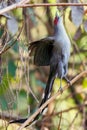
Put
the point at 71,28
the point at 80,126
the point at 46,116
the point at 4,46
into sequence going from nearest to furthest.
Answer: the point at 4,46, the point at 46,116, the point at 80,126, the point at 71,28

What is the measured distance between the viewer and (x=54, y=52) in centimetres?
183

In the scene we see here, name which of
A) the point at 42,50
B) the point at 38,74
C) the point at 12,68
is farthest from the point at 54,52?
the point at 38,74

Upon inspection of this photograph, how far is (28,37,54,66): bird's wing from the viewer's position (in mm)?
1681

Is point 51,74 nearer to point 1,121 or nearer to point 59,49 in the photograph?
point 59,49

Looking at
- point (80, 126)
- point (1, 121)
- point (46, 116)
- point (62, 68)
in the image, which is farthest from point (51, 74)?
point (80, 126)

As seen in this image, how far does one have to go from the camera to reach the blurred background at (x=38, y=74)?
1.86 metres

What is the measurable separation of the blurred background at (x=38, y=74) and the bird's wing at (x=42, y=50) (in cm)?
7

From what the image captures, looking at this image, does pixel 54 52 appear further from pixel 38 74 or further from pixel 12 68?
pixel 38 74

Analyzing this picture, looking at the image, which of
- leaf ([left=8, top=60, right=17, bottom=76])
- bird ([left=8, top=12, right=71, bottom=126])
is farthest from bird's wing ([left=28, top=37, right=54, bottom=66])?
leaf ([left=8, top=60, right=17, bottom=76])

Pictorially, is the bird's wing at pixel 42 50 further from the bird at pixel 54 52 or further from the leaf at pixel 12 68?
the leaf at pixel 12 68

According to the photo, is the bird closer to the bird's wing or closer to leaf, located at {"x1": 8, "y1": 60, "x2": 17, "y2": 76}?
the bird's wing

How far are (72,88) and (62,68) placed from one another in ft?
4.39

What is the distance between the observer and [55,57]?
73.3 inches

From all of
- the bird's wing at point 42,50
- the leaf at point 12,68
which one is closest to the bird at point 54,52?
the bird's wing at point 42,50
